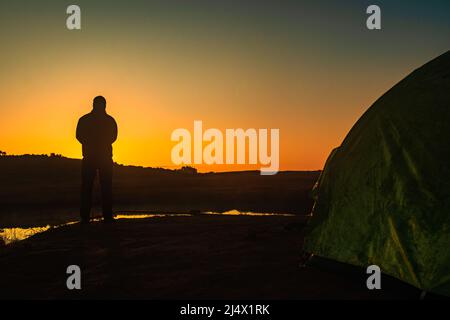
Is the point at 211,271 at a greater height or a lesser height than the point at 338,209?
lesser

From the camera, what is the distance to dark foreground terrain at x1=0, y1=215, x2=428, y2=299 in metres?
5.10

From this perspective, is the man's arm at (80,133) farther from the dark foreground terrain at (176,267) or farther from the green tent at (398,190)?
the green tent at (398,190)

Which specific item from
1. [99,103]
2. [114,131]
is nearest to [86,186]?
[114,131]

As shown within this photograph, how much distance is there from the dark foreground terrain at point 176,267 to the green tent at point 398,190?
0.94ft

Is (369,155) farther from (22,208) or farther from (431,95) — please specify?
(22,208)

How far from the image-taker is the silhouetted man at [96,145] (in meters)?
11.5

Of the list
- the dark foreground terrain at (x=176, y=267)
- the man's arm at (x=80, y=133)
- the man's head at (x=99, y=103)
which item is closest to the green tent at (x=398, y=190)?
the dark foreground terrain at (x=176, y=267)

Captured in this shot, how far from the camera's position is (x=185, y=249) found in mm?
7758

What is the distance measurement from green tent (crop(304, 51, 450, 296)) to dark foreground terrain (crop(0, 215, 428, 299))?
287 mm

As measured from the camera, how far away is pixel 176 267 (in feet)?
21.1

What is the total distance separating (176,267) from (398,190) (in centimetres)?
296

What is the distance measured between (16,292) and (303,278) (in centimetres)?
317

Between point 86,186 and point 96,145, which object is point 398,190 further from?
point 86,186
